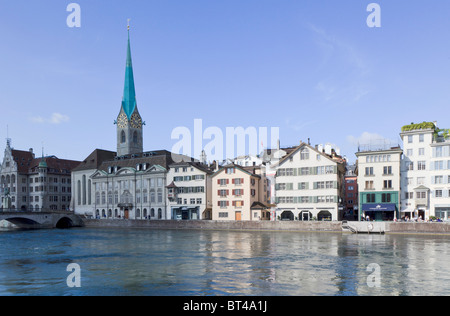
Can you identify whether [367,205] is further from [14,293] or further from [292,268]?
[14,293]

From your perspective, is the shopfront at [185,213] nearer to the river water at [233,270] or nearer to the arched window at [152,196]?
the arched window at [152,196]

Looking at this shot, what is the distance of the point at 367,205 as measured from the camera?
74188 millimetres

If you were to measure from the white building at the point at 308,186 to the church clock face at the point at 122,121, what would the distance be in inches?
2930

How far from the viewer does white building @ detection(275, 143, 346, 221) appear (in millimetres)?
77062

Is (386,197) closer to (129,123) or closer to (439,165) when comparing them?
(439,165)

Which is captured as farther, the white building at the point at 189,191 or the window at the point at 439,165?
the white building at the point at 189,191

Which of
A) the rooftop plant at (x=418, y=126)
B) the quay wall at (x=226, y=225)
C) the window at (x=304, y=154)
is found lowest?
the quay wall at (x=226, y=225)

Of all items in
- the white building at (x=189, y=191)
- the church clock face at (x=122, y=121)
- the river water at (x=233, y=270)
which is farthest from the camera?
the church clock face at (x=122, y=121)

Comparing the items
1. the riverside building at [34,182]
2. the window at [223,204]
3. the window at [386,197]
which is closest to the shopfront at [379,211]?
the window at [386,197]

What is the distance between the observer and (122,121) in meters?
143

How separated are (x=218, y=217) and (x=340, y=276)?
61.5 meters

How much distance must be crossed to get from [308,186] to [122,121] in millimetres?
82437

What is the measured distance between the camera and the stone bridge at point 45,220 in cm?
9478
